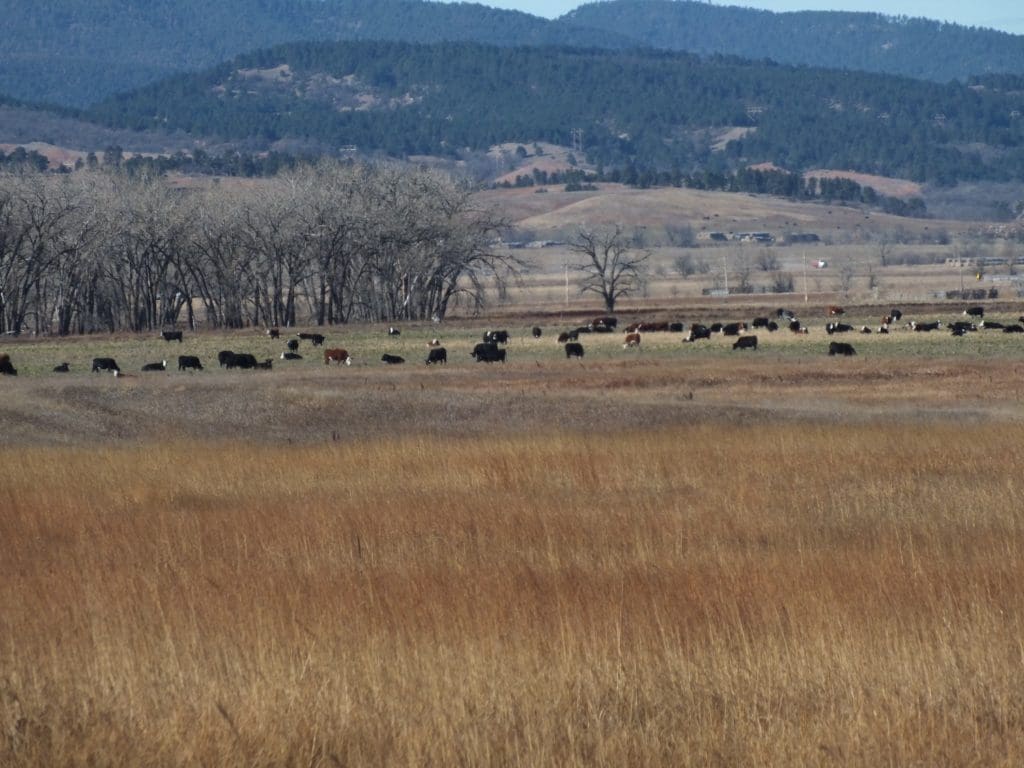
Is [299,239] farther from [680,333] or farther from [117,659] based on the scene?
[117,659]

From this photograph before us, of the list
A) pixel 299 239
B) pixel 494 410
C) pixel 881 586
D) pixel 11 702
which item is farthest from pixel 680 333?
pixel 11 702

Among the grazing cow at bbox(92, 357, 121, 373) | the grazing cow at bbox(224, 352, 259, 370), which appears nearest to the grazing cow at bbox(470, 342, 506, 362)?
the grazing cow at bbox(224, 352, 259, 370)

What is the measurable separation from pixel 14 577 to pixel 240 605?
264 cm

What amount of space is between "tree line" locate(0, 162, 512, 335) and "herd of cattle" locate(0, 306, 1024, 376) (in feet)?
40.9

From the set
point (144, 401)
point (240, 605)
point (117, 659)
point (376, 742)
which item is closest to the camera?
point (376, 742)

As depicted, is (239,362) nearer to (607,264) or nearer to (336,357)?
(336,357)

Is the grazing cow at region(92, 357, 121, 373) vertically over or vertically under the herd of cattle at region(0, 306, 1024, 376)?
over

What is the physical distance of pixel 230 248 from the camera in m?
88.7

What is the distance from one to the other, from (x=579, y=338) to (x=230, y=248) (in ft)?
87.2

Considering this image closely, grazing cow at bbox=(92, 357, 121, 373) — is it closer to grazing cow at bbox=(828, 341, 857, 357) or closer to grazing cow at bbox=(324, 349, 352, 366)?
grazing cow at bbox=(324, 349, 352, 366)

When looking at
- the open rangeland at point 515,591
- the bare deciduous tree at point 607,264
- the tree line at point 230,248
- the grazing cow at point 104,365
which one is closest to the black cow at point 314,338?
the grazing cow at point 104,365

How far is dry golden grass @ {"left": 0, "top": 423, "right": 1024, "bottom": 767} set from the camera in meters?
9.36

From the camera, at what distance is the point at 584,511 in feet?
61.2

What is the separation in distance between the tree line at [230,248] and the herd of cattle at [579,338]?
40.9ft
